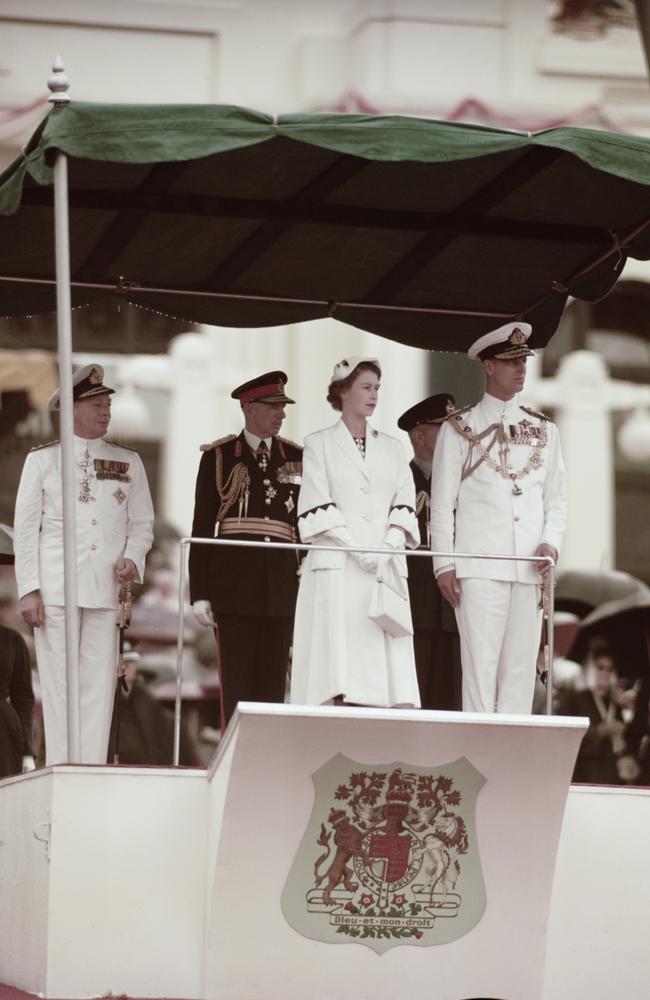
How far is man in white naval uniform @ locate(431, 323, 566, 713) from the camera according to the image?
34.1 feet

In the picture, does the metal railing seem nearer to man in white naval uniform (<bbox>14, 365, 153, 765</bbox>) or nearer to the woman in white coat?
the woman in white coat

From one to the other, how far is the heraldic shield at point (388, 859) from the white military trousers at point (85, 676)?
5.71ft

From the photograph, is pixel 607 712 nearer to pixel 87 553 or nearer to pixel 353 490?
pixel 87 553

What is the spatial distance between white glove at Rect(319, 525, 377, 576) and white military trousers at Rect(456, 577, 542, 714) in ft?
1.62

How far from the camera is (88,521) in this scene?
1116 centimetres

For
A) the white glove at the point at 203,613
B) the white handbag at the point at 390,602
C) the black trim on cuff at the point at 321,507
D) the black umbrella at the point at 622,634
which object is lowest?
the black umbrella at the point at 622,634

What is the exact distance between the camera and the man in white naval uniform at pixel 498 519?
1041 cm

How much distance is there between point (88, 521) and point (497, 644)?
2163 mm

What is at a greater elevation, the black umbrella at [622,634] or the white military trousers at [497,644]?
the white military trousers at [497,644]

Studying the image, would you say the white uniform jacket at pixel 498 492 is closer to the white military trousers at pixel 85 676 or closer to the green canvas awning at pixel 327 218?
the green canvas awning at pixel 327 218

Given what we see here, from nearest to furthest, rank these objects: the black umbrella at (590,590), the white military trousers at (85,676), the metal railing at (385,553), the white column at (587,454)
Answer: the metal railing at (385,553) → the white military trousers at (85,676) → the black umbrella at (590,590) → the white column at (587,454)

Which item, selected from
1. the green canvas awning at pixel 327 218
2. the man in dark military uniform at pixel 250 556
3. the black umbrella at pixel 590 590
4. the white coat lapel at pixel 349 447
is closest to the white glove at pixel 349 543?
the white coat lapel at pixel 349 447

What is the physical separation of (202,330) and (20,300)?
14828 mm

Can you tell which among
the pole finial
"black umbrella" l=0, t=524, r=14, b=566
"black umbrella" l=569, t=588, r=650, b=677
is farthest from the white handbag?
"black umbrella" l=569, t=588, r=650, b=677
